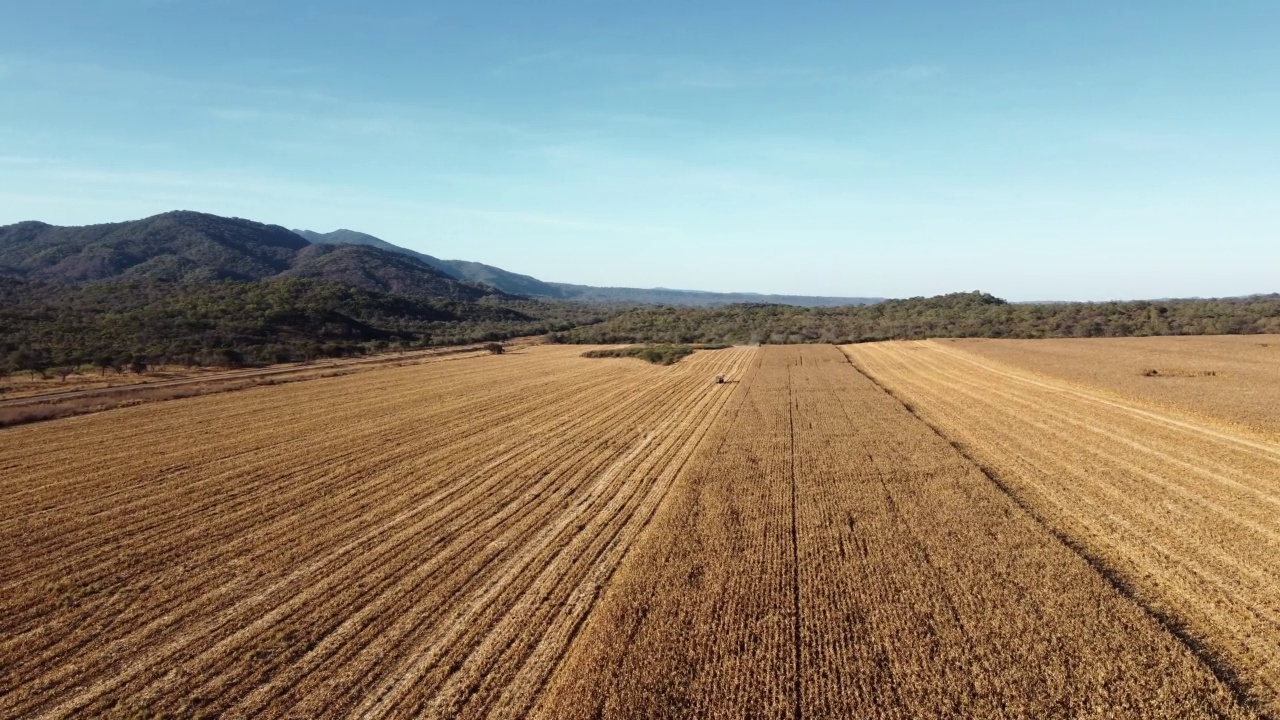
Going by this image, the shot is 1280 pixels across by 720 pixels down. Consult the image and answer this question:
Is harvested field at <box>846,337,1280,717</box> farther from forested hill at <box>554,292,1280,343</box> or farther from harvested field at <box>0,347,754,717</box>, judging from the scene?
forested hill at <box>554,292,1280,343</box>

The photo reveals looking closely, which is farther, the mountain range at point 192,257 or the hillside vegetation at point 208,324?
the mountain range at point 192,257

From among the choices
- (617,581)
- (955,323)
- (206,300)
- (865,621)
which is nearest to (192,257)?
(206,300)

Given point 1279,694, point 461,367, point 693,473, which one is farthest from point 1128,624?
point 461,367

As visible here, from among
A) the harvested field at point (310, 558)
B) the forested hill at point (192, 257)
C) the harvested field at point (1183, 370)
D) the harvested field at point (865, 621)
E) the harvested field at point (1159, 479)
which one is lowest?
the harvested field at point (310, 558)

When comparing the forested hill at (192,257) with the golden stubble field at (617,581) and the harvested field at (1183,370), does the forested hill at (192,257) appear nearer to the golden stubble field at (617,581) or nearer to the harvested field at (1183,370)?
the golden stubble field at (617,581)

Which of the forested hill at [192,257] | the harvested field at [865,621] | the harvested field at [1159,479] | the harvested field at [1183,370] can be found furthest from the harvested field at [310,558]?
the forested hill at [192,257]

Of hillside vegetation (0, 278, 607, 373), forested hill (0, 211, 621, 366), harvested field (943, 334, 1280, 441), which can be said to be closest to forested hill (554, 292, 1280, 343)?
harvested field (943, 334, 1280, 441)
